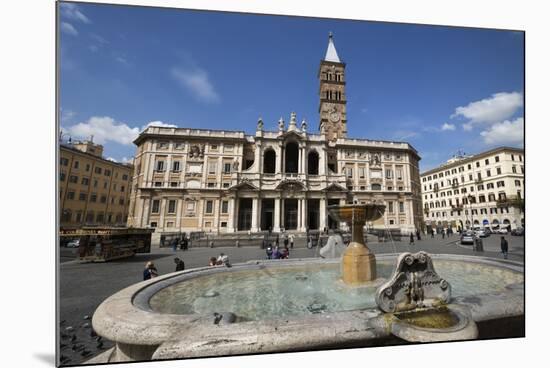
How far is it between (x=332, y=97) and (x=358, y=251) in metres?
36.0

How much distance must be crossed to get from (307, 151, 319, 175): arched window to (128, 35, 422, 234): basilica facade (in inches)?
5.2

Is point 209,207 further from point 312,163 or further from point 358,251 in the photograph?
point 358,251

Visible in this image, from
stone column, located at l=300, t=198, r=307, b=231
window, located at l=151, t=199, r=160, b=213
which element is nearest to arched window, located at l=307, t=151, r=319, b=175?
stone column, located at l=300, t=198, r=307, b=231

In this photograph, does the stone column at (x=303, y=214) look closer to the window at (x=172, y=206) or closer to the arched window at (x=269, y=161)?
the arched window at (x=269, y=161)

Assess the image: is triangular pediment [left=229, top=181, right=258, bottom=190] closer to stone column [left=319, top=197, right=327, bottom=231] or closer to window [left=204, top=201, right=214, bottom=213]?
window [left=204, top=201, right=214, bottom=213]

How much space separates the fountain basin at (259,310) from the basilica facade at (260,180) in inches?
715

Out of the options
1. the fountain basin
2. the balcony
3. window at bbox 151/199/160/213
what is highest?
the balcony

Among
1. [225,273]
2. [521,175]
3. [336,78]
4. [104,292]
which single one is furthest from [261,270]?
[336,78]

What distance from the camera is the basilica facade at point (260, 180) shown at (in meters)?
24.4

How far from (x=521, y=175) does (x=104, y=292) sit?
373 inches

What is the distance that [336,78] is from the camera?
123 ft

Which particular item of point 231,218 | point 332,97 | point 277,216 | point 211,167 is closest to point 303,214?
point 277,216

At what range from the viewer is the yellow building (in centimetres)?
1387

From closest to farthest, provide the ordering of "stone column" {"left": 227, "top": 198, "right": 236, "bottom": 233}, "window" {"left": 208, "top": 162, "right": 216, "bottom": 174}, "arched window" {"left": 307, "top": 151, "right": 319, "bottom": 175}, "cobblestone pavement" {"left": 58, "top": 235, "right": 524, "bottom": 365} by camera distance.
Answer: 1. "cobblestone pavement" {"left": 58, "top": 235, "right": 524, "bottom": 365}
2. "stone column" {"left": 227, "top": 198, "right": 236, "bottom": 233}
3. "window" {"left": 208, "top": 162, "right": 216, "bottom": 174}
4. "arched window" {"left": 307, "top": 151, "right": 319, "bottom": 175}
